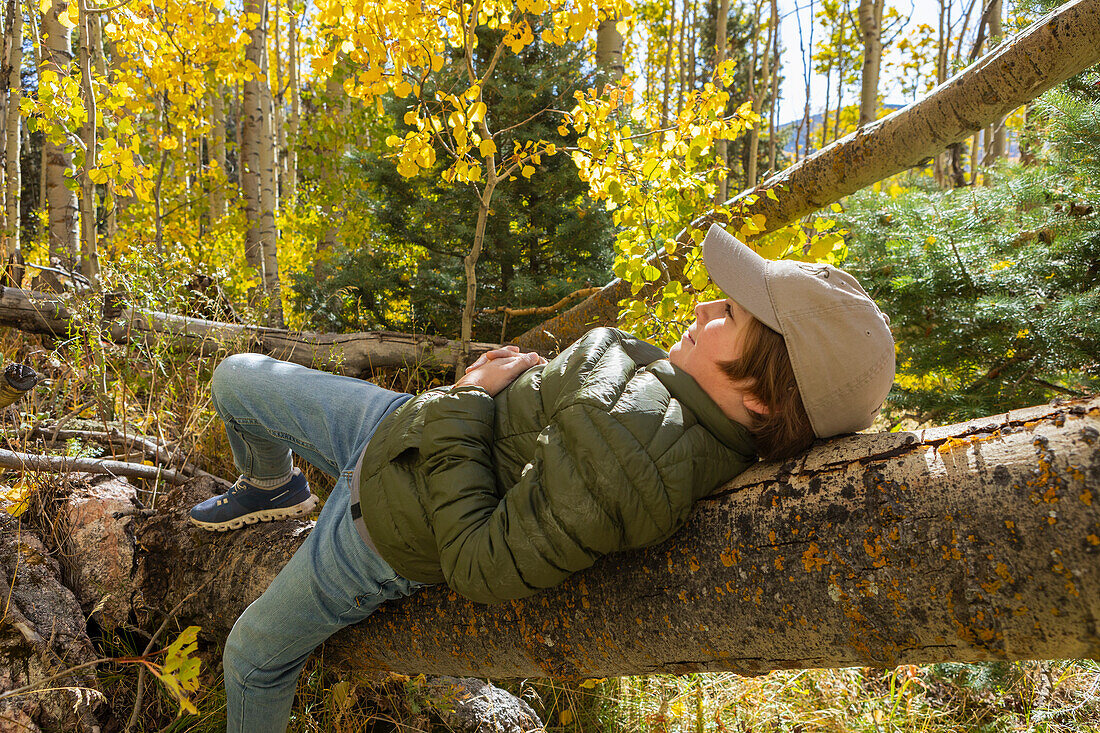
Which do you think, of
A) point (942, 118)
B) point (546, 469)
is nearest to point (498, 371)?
point (546, 469)

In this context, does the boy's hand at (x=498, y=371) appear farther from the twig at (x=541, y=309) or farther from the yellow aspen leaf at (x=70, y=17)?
the yellow aspen leaf at (x=70, y=17)

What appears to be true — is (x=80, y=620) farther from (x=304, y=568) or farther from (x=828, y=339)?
(x=828, y=339)

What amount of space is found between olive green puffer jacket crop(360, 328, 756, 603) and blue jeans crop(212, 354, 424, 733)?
0.15m

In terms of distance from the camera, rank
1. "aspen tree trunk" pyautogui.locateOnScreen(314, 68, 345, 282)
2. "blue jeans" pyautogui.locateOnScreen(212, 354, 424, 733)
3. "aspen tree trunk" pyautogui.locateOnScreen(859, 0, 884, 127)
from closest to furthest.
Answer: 1. "blue jeans" pyautogui.locateOnScreen(212, 354, 424, 733)
2. "aspen tree trunk" pyautogui.locateOnScreen(859, 0, 884, 127)
3. "aspen tree trunk" pyautogui.locateOnScreen(314, 68, 345, 282)

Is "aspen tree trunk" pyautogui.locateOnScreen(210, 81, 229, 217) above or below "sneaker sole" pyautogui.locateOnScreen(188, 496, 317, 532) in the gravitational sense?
above

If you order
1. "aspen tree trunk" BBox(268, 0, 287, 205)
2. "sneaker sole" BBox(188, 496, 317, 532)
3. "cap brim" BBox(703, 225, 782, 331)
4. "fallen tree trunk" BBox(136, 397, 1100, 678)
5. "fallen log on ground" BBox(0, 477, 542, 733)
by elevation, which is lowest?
"fallen log on ground" BBox(0, 477, 542, 733)

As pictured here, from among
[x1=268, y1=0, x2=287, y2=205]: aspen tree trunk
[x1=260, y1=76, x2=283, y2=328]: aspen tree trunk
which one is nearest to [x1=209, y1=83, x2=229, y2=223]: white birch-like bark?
[x1=268, y1=0, x2=287, y2=205]: aspen tree trunk

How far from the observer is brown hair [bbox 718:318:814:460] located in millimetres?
1225

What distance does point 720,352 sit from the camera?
1.31m

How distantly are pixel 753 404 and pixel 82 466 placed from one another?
7.90 ft

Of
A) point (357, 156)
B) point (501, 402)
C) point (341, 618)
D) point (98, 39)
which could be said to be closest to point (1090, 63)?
point (501, 402)

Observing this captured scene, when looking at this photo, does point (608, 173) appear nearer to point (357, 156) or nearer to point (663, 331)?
point (663, 331)

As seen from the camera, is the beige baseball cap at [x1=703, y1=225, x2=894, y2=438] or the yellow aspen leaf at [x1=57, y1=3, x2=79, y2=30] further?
the yellow aspen leaf at [x1=57, y1=3, x2=79, y2=30]

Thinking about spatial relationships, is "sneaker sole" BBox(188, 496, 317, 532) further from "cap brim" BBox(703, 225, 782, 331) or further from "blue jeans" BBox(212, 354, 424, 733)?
"cap brim" BBox(703, 225, 782, 331)
